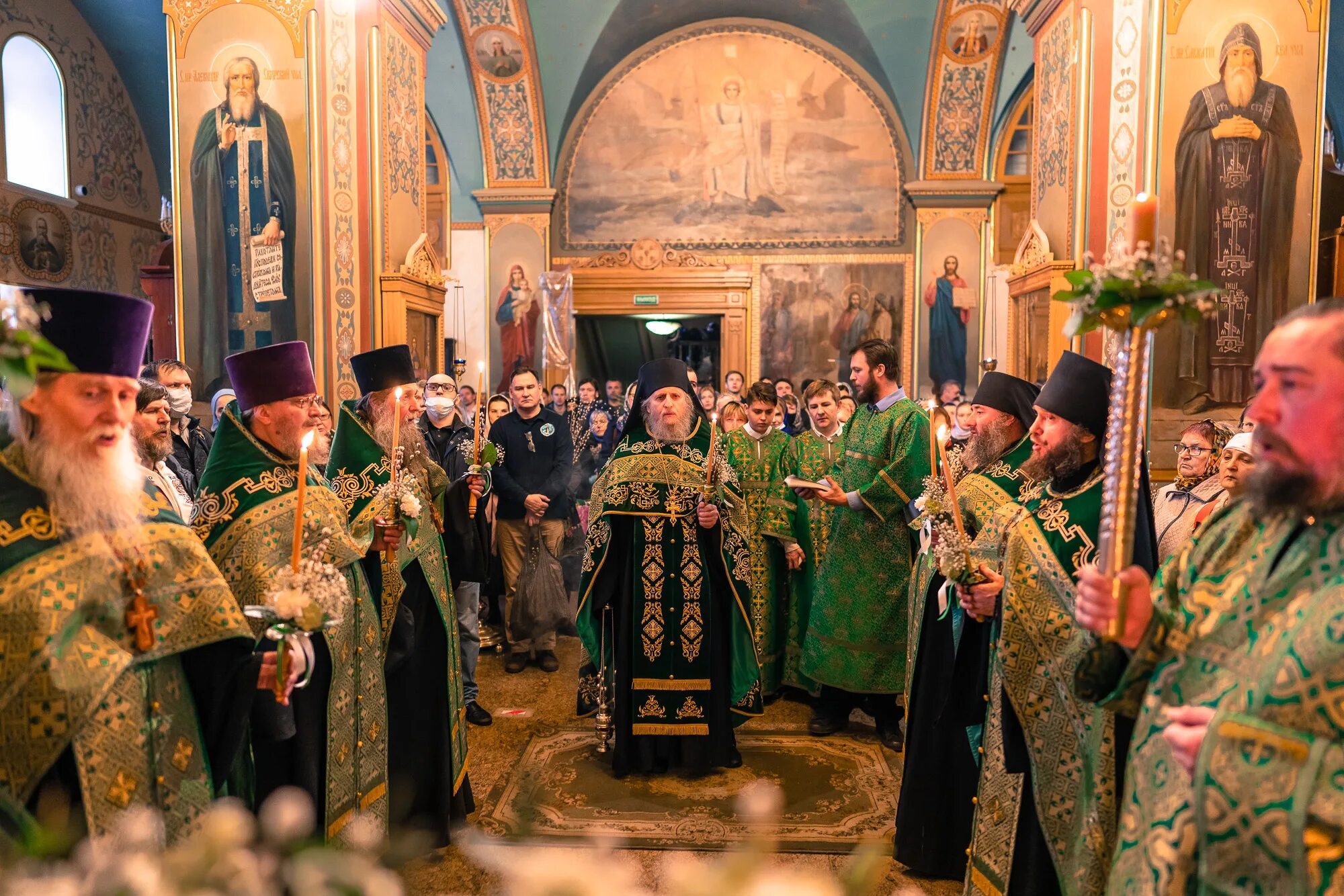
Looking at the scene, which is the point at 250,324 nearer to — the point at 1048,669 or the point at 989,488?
the point at 989,488

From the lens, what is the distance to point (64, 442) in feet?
6.18

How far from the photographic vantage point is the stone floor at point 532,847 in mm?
1846

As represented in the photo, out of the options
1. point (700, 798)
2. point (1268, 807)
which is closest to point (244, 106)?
point (700, 798)

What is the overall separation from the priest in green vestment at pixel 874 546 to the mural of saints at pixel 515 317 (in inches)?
429

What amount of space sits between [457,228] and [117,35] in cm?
518

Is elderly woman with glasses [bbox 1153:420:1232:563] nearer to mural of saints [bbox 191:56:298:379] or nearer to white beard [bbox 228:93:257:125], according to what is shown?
mural of saints [bbox 191:56:298:379]

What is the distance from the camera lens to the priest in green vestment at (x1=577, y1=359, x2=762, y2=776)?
4570 millimetres

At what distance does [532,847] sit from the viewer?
3441 millimetres

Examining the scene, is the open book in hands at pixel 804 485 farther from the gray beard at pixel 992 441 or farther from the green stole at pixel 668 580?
the gray beard at pixel 992 441

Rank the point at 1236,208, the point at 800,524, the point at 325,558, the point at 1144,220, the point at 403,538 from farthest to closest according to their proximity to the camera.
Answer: the point at 1236,208 < the point at 800,524 < the point at 403,538 < the point at 325,558 < the point at 1144,220

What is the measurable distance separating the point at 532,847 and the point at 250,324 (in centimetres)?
525

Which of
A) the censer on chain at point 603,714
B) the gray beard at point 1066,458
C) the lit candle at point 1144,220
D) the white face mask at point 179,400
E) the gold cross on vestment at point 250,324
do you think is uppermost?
the gold cross on vestment at point 250,324

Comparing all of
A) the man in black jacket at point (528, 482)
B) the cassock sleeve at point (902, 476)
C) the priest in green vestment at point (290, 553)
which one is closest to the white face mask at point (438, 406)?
the man in black jacket at point (528, 482)

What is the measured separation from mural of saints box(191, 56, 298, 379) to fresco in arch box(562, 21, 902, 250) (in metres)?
8.81
